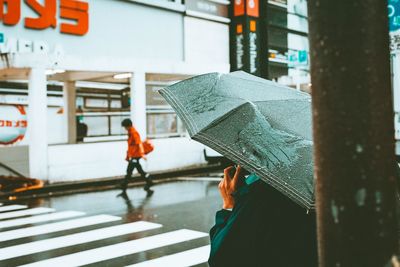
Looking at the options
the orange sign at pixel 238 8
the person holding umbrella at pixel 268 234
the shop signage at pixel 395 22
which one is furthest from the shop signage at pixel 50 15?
the person holding umbrella at pixel 268 234

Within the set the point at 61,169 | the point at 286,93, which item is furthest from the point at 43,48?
the point at 286,93

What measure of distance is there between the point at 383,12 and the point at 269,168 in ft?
3.09

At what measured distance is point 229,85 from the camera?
294 cm

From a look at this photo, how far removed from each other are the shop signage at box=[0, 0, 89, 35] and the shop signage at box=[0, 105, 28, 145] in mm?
4079

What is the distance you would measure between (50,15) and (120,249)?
12.1 metres

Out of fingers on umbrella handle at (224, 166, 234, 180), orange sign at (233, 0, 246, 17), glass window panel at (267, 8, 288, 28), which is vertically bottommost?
fingers on umbrella handle at (224, 166, 234, 180)

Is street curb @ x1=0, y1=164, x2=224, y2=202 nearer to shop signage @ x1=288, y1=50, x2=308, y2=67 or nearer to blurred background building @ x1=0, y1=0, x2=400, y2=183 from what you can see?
blurred background building @ x1=0, y1=0, x2=400, y2=183

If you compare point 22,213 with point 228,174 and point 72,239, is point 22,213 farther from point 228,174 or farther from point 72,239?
point 228,174

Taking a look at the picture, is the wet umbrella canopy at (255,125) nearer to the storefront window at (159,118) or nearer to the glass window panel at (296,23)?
the storefront window at (159,118)

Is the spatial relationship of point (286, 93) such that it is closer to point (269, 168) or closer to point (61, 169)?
point (269, 168)

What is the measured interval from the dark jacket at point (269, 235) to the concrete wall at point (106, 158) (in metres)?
13.5

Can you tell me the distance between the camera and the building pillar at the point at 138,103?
1758 cm

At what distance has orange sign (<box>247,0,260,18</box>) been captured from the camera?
2531cm

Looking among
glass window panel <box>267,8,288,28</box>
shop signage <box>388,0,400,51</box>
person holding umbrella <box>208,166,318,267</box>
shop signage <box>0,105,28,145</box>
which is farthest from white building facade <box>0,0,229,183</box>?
person holding umbrella <box>208,166,318,267</box>
